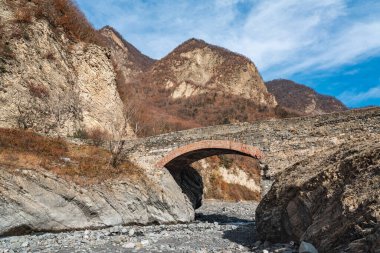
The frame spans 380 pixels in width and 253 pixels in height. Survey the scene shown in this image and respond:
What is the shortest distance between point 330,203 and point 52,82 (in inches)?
1024

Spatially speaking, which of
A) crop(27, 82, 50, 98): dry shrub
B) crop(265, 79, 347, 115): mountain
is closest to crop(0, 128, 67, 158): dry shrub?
crop(27, 82, 50, 98): dry shrub

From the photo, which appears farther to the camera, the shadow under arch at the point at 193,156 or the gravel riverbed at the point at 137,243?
the shadow under arch at the point at 193,156

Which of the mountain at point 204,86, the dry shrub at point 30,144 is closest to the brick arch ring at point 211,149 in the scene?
the dry shrub at point 30,144

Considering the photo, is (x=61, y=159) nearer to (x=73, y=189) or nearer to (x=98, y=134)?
(x=73, y=189)

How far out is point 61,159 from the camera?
19.1 m

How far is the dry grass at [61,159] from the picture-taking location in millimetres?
17047

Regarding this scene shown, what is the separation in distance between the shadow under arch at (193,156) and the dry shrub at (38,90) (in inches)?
438

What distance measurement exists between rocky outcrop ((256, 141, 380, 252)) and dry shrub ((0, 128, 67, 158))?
12508 millimetres

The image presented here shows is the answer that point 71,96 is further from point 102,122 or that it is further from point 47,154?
point 47,154

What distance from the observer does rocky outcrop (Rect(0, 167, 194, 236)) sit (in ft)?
48.2

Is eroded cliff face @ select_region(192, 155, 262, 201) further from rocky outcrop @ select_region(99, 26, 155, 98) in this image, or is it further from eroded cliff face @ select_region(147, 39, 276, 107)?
rocky outcrop @ select_region(99, 26, 155, 98)

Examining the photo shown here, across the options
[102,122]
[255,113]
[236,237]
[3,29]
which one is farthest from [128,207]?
[255,113]

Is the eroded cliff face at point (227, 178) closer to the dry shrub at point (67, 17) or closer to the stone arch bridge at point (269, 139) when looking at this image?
the stone arch bridge at point (269, 139)

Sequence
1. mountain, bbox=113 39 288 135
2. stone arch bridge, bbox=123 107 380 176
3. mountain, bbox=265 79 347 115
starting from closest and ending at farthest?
stone arch bridge, bbox=123 107 380 176, mountain, bbox=113 39 288 135, mountain, bbox=265 79 347 115
